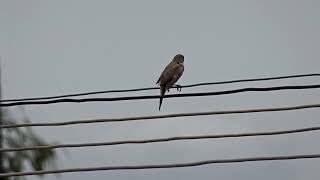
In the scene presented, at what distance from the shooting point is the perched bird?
10.1m

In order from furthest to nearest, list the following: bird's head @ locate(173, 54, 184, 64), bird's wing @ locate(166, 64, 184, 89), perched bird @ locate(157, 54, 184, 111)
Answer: bird's head @ locate(173, 54, 184, 64) < bird's wing @ locate(166, 64, 184, 89) < perched bird @ locate(157, 54, 184, 111)

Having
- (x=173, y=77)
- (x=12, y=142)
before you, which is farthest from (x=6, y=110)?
(x=173, y=77)

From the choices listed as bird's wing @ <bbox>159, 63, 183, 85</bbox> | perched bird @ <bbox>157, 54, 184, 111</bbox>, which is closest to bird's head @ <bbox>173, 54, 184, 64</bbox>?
perched bird @ <bbox>157, 54, 184, 111</bbox>

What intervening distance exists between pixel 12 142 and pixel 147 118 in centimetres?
378

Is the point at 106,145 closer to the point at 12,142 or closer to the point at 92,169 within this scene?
the point at 92,169

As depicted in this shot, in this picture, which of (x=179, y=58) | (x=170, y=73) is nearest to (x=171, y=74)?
(x=170, y=73)

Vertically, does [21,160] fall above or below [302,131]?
below

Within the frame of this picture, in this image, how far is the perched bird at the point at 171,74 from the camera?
10.1 meters

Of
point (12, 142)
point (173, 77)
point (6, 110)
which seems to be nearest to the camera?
point (6, 110)

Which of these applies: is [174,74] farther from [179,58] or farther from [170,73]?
[179,58]

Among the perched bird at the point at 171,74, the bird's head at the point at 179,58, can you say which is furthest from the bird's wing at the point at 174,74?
the bird's head at the point at 179,58

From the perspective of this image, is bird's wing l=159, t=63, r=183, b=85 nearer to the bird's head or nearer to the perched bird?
the perched bird

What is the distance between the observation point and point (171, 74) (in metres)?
10.7

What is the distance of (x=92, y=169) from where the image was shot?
199 inches
